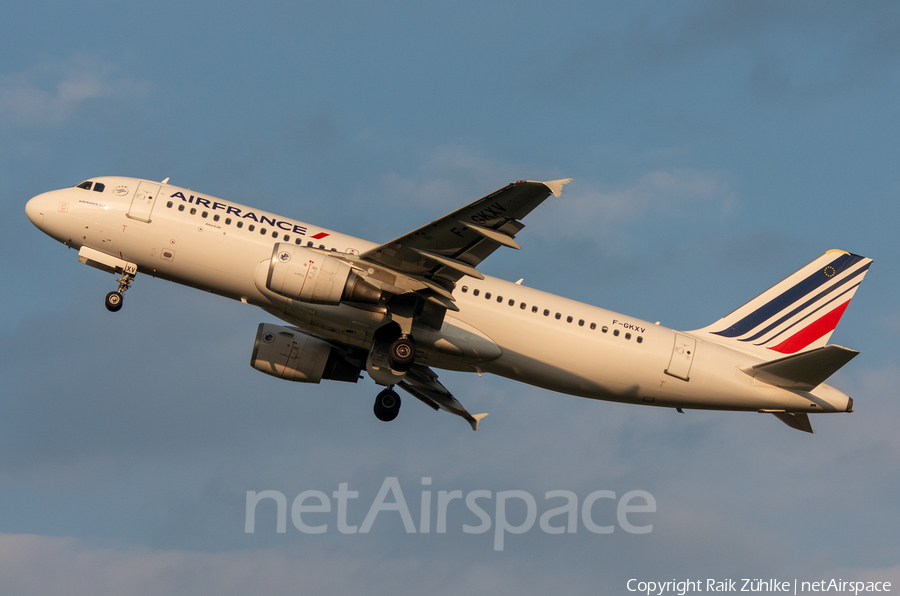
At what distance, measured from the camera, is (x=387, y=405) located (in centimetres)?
3706

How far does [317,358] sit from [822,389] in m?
19.2

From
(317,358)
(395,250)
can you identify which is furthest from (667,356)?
(317,358)

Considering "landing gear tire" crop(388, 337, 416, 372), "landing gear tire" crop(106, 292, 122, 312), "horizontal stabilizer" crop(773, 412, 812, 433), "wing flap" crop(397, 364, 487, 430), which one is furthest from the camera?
"wing flap" crop(397, 364, 487, 430)

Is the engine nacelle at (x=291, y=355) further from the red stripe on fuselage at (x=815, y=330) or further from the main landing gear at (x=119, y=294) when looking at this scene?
the red stripe on fuselage at (x=815, y=330)

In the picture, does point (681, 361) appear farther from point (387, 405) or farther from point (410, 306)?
point (387, 405)

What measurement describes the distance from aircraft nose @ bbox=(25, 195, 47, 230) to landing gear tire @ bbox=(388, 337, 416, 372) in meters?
13.9

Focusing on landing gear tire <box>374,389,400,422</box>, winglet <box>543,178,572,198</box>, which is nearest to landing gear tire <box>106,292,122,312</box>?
landing gear tire <box>374,389,400,422</box>

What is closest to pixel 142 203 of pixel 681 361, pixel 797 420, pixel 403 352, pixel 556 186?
pixel 403 352

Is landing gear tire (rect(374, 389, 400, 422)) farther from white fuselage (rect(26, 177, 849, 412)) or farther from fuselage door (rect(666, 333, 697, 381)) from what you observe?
fuselage door (rect(666, 333, 697, 381))

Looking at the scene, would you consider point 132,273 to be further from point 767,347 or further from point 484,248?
point 767,347

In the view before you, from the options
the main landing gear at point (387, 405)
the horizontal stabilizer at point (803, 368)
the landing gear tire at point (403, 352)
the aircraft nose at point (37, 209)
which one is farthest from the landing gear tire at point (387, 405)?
the aircraft nose at point (37, 209)

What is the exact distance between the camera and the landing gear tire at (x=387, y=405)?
37062 mm

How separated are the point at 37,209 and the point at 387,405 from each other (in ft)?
49.3

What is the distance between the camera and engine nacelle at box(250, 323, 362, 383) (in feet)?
120
